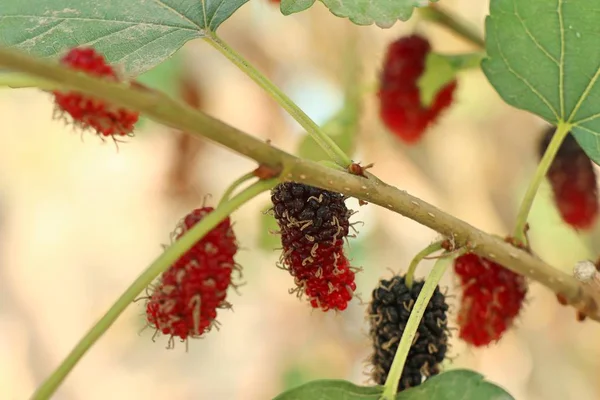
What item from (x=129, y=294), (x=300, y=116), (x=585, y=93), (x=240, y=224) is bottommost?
(x=129, y=294)

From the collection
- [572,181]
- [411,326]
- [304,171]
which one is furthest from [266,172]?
[572,181]

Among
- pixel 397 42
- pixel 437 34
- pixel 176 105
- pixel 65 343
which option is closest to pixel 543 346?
pixel 437 34

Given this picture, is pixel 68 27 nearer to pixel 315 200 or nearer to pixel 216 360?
pixel 315 200

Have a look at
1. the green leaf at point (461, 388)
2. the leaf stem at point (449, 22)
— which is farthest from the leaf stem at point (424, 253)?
the leaf stem at point (449, 22)

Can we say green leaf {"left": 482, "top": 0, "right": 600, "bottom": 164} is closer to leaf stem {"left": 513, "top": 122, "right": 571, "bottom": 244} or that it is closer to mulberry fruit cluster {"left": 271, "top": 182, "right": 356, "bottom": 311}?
leaf stem {"left": 513, "top": 122, "right": 571, "bottom": 244}

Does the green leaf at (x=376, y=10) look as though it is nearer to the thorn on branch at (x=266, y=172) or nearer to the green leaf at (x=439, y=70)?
the thorn on branch at (x=266, y=172)

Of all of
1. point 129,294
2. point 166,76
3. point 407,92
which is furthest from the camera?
point 166,76

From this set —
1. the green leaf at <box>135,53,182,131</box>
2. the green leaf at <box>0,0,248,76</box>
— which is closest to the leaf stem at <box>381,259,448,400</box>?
the green leaf at <box>0,0,248,76</box>

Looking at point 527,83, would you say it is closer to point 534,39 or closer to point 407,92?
point 534,39
